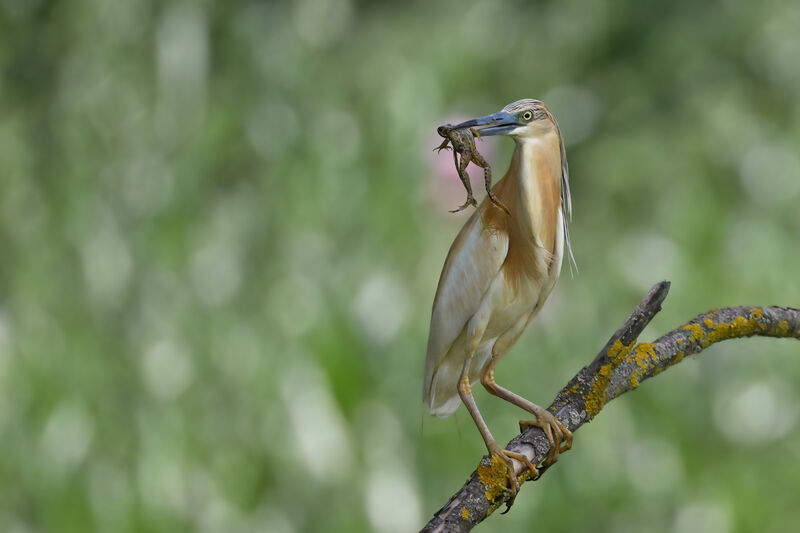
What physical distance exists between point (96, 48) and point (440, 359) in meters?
2.03

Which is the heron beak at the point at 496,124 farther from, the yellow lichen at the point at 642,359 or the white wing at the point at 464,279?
the yellow lichen at the point at 642,359

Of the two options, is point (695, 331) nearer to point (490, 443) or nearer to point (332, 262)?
point (490, 443)

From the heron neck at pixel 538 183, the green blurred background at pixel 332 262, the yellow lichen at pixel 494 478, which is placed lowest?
the yellow lichen at pixel 494 478

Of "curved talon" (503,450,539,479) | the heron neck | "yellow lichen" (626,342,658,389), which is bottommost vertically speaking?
"curved talon" (503,450,539,479)

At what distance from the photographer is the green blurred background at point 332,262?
1.63 meters

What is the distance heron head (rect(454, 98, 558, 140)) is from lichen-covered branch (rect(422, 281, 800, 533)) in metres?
0.12

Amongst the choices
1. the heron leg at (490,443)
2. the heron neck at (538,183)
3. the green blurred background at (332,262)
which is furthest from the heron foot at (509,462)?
the green blurred background at (332,262)

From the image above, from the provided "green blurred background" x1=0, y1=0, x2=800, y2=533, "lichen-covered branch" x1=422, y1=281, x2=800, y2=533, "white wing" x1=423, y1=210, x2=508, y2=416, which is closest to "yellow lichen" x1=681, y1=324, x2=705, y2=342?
"lichen-covered branch" x1=422, y1=281, x2=800, y2=533

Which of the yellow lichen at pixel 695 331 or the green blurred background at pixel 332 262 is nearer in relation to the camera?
the yellow lichen at pixel 695 331

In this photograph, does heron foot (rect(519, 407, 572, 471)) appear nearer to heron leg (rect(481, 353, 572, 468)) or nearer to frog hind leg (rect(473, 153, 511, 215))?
heron leg (rect(481, 353, 572, 468))

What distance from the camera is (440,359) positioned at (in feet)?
2.11

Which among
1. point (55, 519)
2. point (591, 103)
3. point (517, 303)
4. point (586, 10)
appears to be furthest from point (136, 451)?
point (586, 10)

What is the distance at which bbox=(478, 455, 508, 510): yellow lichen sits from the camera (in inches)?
21.7

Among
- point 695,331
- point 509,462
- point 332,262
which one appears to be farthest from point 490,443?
point 332,262
